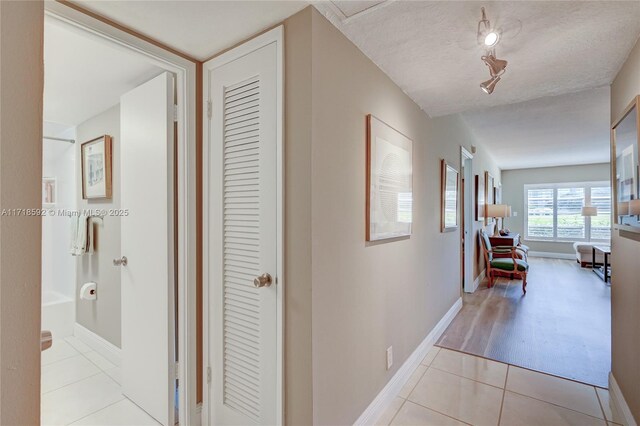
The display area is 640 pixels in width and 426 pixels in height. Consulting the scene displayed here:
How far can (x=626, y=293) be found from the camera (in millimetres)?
1745

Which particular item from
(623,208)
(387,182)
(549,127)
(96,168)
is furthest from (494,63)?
(549,127)

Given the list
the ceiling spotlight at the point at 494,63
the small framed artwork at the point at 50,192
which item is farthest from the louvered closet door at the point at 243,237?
the small framed artwork at the point at 50,192

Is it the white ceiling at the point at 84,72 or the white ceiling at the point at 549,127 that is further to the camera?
the white ceiling at the point at 549,127

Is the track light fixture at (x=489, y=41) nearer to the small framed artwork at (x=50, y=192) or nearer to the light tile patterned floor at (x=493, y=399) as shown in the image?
the light tile patterned floor at (x=493, y=399)

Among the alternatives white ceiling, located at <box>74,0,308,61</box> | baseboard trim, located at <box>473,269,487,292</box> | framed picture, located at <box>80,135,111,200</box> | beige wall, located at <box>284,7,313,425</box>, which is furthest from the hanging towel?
baseboard trim, located at <box>473,269,487,292</box>

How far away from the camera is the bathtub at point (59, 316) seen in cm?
290

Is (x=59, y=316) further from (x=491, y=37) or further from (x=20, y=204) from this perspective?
(x=491, y=37)

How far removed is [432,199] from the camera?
281cm

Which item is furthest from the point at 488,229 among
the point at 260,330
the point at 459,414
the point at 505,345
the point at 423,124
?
the point at 260,330

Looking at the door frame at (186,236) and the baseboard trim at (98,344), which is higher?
the door frame at (186,236)

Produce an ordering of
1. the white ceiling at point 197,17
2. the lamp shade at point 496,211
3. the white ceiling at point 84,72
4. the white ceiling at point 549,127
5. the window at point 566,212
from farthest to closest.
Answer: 1. the window at point 566,212
2. the lamp shade at point 496,211
3. the white ceiling at point 549,127
4. the white ceiling at point 84,72
5. the white ceiling at point 197,17

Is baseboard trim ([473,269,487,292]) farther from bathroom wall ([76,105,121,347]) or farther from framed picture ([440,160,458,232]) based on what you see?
bathroom wall ([76,105,121,347])

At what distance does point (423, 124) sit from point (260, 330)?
7.07 feet

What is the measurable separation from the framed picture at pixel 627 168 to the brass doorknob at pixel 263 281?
1843mm
